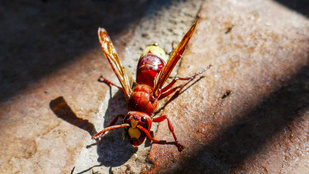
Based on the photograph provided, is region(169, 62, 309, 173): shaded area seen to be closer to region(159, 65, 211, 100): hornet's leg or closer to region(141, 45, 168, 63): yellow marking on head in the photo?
region(159, 65, 211, 100): hornet's leg

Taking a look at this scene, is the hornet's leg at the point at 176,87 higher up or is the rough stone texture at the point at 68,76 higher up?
the rough stone texture at the point at 68,76

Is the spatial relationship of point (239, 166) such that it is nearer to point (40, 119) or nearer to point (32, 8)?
point (40, 119)

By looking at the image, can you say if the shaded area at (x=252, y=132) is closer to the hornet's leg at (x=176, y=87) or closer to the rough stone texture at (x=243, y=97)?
the rough stone texture at (x=243, y=97)

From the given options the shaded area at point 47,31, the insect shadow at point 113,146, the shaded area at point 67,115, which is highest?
the shaded area at point 47,31

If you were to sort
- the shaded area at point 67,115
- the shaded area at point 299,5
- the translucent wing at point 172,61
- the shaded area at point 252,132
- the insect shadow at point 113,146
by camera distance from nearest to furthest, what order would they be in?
the shaded area at point 252,132
the insect shadow at point 113,146
the shaded area at point 67,115
the translucent wing at point 172,61
the shaded area at point 299,5

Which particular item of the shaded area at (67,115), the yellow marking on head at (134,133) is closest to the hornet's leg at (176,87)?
the yellow marking on head at (134,133)

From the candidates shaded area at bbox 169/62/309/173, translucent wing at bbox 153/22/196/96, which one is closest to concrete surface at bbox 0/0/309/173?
shaded area at bbox 169/62/309/173

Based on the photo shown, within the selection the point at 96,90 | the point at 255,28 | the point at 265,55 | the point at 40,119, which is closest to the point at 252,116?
the point at 265,55
